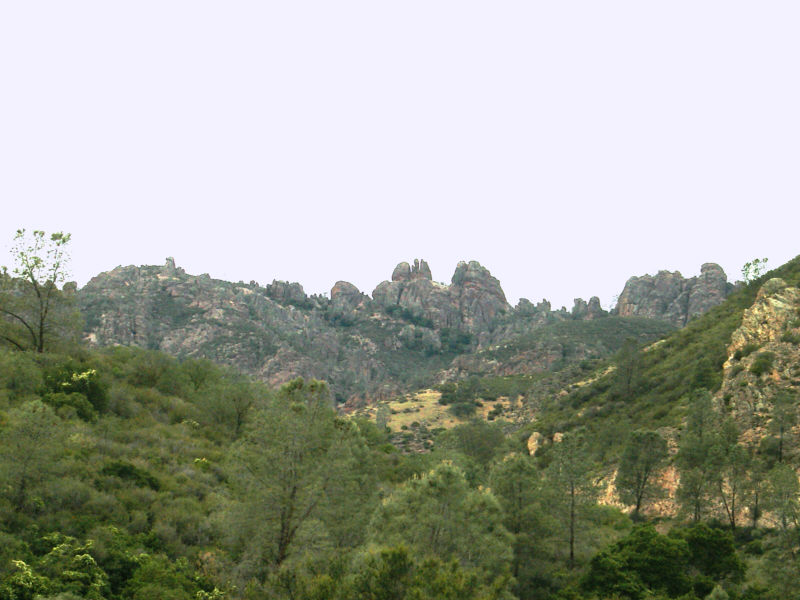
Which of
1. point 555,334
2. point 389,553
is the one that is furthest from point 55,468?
point 555,334

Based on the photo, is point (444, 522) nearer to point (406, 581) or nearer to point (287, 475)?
point (287, 475)

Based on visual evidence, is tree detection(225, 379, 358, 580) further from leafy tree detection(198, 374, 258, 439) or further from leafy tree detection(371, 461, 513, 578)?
leafy tree detection(198, 374, 258, 439)

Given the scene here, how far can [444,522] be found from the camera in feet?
70.9

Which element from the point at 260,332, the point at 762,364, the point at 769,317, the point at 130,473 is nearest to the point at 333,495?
the point at 130,473

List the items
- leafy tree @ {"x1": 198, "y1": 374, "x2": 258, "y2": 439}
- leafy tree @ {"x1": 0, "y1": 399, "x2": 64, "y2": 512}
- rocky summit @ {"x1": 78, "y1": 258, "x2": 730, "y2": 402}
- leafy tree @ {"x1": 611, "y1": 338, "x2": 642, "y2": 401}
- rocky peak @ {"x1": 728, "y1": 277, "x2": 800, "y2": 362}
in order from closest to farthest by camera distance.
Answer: leafy tree @ {"x1": 0, "y1": 399, "x2": 64, "y2": 512} < leafy tree @ {"x1": 198, "y1": 374, "x2": 258, "y2": 439} < rocky peak @ {"x1": 728, "y1": 277, "x2": 800, "y2": 362} < leafy tree @ {"x1": 611, "y1": 338, "x2": 642, "y2": 401} < rocky summit @ {"x1": 78, "y1": 258, "x2": 730, "y2": 402}

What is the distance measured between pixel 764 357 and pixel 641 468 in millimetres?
15654

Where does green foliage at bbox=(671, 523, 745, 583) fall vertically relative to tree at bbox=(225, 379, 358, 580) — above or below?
below

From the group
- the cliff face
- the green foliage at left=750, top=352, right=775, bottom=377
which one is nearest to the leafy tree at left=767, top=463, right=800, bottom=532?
the green foliage at left=750, top=352, right=775, bottom=377

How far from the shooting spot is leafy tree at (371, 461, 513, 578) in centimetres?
2117

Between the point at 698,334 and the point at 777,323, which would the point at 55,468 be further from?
the point at 698,334

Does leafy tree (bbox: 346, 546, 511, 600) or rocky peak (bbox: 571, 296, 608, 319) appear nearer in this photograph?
leafy tree (bbox: 346, 546, 511, 600)

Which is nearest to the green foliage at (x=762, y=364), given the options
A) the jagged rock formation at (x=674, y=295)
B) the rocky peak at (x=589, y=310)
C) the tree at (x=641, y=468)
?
the tree at (x=641, y=468)

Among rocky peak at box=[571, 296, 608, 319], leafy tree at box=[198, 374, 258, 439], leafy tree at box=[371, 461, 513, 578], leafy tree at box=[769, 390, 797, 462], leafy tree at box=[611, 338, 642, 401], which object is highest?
rocky peak at box=[571, 296, 608, 319]

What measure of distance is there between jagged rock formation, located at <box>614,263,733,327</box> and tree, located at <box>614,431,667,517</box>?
11960 cm
